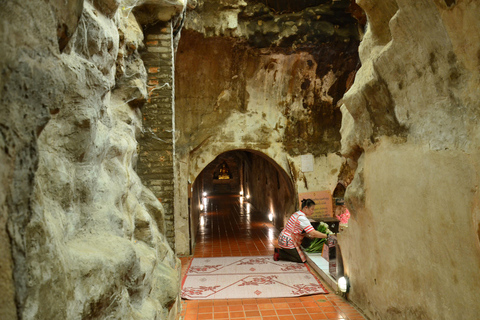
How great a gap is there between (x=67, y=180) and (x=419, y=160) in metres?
2.62

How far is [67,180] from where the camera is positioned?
6.48ft

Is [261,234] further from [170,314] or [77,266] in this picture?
[77,266]

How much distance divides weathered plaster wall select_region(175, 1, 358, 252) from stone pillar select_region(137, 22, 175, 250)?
2.61 m

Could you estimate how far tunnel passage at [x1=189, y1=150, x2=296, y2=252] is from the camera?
9.20m

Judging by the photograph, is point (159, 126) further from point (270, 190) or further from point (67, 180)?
point (270, 190)

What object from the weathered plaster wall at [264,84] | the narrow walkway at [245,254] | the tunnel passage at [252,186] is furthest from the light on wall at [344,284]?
the tunnel passage at [252,186]

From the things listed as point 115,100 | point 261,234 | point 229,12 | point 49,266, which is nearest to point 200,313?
point 115,100

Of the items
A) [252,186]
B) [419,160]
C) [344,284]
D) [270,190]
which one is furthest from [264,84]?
[252,186]

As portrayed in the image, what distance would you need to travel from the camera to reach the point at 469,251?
2.37 meters

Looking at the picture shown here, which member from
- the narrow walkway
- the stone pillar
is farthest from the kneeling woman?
the stone pillar

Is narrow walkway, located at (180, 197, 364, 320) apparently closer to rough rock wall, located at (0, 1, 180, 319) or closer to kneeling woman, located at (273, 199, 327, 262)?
kneeling woman, located at (273, 199, 327, 262)

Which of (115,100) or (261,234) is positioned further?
(261,234)

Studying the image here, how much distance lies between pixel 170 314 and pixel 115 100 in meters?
2.42

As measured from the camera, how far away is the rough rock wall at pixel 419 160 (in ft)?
7.72
